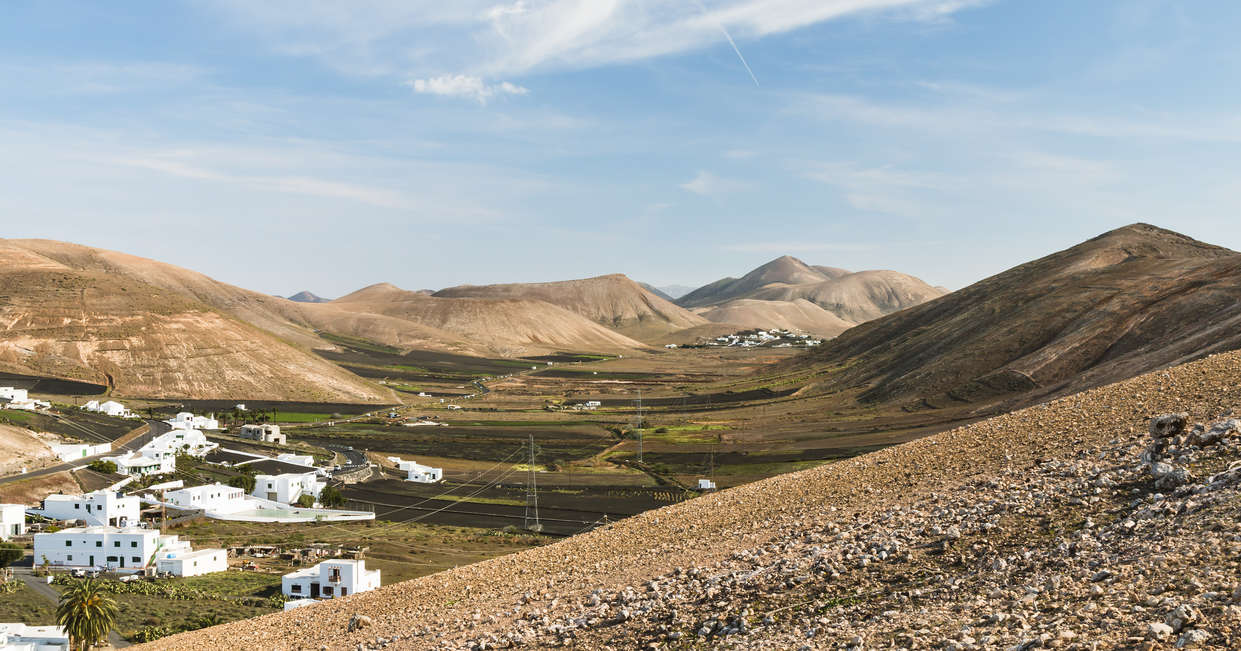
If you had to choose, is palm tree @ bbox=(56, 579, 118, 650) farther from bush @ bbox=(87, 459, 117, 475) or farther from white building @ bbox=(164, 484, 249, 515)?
bush @ bbox=(87, 459, 117, 475)

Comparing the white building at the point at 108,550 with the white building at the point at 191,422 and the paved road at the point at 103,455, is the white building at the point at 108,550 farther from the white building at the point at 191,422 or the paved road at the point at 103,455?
the white building at the point at 191,422

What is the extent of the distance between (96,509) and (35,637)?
33083mm

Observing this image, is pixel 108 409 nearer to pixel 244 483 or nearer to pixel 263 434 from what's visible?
pixel 263 434

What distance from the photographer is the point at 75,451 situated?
290ft

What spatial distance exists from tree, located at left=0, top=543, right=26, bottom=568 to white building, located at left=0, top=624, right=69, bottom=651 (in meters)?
21.1

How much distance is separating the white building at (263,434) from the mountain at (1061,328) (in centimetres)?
7544

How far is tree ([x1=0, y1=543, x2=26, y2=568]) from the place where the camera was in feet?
180

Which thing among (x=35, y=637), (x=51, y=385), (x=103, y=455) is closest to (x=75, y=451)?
(x=103, y=455)

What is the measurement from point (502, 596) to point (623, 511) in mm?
52135

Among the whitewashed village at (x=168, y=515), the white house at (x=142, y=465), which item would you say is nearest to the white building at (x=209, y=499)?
the whitewashed village at (x=168, y=515)

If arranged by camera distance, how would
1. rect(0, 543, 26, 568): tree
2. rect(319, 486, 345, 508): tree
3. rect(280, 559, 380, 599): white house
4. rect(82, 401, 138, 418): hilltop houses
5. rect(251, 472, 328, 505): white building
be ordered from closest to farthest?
1. rect(280, 559, 380, 599): white house
2. rect(0, 543, 26, 568): tree
3. rect(319, 486, 345, 508): tree
4. rect(251, 472, 328, 505): white building
5. rect(82, 401, 138, 418): hilltop houses

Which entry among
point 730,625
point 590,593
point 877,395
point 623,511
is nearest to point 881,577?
point 730,625

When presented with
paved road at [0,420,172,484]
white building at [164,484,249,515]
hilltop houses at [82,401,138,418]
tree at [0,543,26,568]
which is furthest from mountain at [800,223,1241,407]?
hilltop houses at [82,401,138,418]

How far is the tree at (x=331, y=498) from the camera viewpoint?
76625mm
